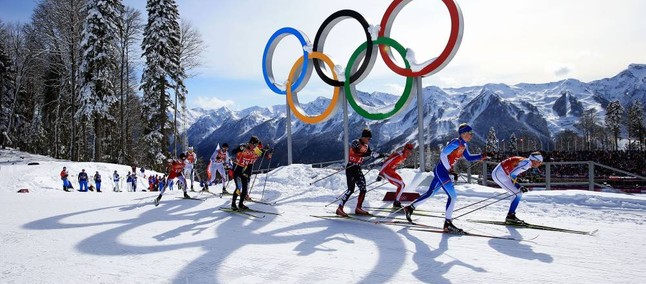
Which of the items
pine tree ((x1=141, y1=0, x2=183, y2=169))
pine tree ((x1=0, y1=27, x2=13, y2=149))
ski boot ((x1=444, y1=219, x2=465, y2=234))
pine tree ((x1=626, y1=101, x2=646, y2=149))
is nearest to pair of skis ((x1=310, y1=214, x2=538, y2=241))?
ski boot ((x1=444, y1=219, x2=465, y2=234))

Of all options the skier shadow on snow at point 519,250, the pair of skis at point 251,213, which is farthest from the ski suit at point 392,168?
the skier shadow on snow at point 519,250

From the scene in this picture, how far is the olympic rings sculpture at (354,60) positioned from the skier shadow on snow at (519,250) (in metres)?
7.84

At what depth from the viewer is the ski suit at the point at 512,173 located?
721 cm

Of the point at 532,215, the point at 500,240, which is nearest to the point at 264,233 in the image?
the point at 500,240

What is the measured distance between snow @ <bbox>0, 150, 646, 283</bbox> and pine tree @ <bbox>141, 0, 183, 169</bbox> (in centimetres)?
1897

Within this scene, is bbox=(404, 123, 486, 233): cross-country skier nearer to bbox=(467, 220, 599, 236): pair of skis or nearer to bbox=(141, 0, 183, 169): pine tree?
bbox=(467, 220, 599, 236): pair of skis

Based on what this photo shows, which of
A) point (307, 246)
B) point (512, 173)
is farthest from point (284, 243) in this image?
point (512, 173)

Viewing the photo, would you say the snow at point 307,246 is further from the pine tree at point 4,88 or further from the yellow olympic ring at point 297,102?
the pine tree at point 4,88

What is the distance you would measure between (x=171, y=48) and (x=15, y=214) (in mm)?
22063

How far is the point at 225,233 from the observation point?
22.8ft

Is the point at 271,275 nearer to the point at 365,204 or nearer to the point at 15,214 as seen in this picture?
the point at 365,204

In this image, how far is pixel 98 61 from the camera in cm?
2414

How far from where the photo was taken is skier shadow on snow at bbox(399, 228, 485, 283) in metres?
4.34

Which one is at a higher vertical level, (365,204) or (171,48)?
(171,48)
